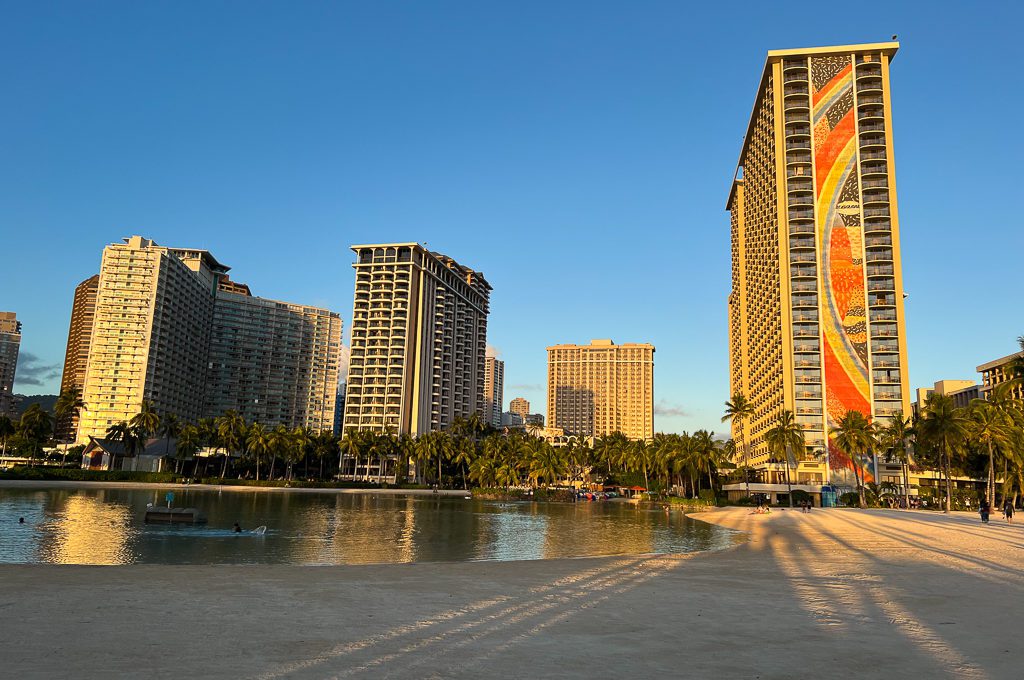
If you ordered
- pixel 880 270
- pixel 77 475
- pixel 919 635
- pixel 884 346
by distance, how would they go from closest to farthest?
pixel 919 635 → pixel 77 475 → pixel 884 346 → pixel 880 270

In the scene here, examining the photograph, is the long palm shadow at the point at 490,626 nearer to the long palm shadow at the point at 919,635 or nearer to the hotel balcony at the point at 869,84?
the long palm shadow at the point at 919,635

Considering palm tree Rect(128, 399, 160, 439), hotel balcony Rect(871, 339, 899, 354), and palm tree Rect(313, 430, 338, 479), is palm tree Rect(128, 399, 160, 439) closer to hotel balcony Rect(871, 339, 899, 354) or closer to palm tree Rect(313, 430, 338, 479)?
palm tree Rect(313, 430, 338, 479)

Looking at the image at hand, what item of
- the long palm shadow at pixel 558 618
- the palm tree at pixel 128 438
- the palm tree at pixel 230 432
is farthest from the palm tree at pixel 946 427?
the palm tree at pixel 128 438

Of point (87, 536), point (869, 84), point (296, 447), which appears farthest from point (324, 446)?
point (869, 84)

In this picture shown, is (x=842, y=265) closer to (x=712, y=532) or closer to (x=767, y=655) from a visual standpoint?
(x=712, y=532)

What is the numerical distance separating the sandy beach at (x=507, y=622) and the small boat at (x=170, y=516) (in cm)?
2849

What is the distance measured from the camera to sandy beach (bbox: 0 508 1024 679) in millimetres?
10992

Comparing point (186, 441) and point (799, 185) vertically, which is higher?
point (799, 185)

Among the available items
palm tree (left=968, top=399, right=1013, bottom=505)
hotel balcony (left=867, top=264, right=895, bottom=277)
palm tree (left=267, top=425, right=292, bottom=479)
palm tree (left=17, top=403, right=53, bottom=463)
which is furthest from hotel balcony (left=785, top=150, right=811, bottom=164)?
palm tree (left=17, top=403, right=53, bottom=463)

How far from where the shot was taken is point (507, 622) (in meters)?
14.5

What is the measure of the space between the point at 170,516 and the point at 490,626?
1620 inches

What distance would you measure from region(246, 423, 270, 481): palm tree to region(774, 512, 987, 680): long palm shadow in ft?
454

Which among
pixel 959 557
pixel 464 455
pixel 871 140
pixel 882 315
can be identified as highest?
pixel 871 140

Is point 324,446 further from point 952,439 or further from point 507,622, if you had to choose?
point 507,622
